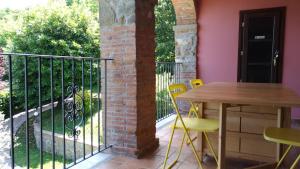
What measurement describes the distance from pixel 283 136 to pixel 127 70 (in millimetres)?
1604

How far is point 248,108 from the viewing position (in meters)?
2.53

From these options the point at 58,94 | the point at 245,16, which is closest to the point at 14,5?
the point at 58,94

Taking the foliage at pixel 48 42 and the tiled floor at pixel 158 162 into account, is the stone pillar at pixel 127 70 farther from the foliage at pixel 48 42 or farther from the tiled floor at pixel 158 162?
the foliage at pixel 48 42

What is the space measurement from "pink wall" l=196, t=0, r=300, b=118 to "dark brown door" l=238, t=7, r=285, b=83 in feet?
0.32

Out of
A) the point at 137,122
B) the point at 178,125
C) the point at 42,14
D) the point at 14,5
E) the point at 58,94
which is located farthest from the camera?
the point at 14,5

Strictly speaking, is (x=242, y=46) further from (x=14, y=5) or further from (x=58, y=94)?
(x=14, y=5)

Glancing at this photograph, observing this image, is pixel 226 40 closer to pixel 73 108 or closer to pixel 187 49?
pixel 187 49

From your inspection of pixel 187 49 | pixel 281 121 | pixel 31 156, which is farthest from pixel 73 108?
pixel 31 156

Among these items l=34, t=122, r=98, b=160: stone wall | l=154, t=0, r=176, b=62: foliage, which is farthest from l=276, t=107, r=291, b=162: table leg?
l=154, t=0, r=176, b=62: foliage

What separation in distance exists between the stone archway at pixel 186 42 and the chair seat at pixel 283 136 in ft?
11.3

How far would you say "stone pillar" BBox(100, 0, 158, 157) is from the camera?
9.03ft

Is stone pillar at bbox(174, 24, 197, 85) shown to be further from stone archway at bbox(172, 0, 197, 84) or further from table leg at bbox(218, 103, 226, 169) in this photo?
table leg at bbox(218, 103, 226, 169)

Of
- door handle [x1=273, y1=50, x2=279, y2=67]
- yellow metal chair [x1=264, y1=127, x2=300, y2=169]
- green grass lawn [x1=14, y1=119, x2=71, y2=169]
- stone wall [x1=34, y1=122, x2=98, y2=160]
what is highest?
door handle [x1=273, y1=50, x2=279, y2=67]

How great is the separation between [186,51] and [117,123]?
120 inches
